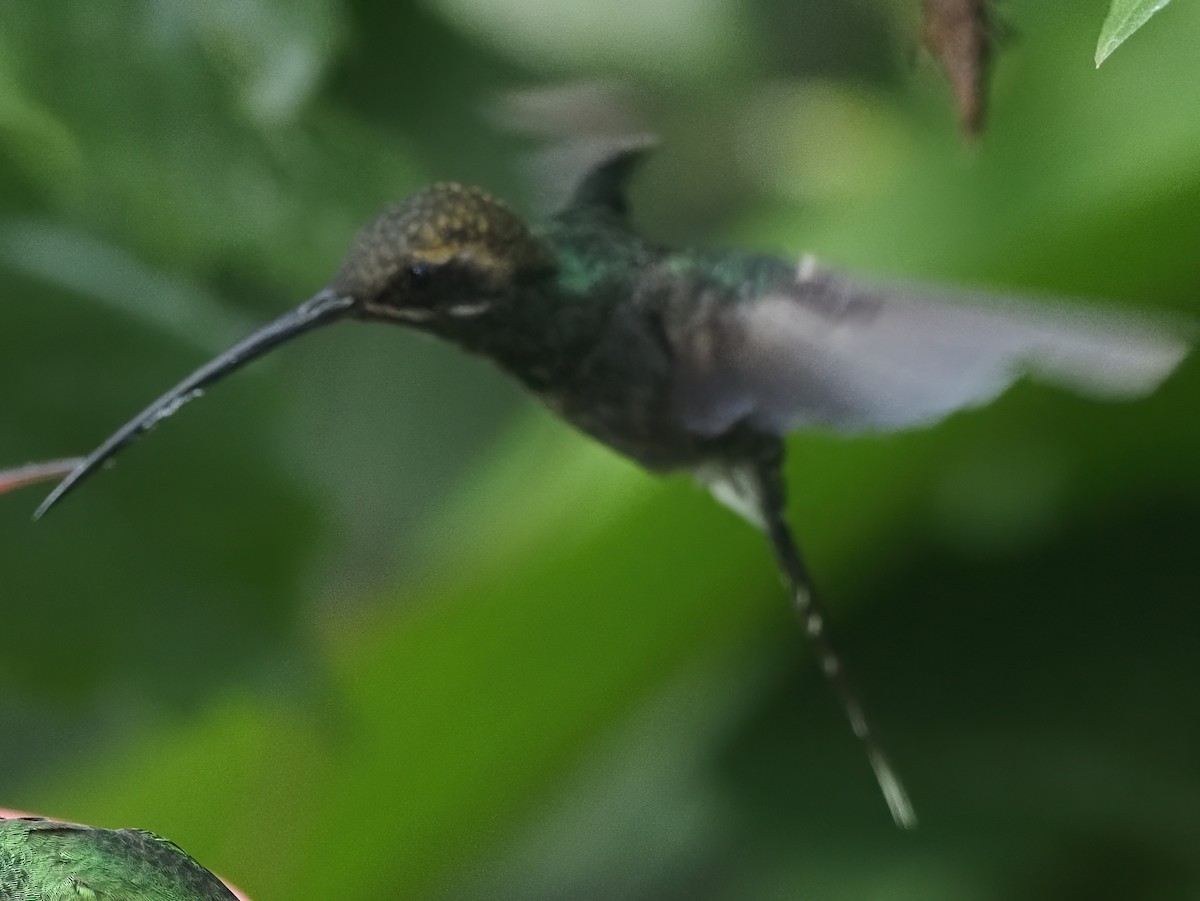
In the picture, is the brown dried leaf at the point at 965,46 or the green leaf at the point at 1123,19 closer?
the green leaf at the point at 1123,19

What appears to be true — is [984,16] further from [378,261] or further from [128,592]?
[128,592]

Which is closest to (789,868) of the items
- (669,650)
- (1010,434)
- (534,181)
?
(669,650)

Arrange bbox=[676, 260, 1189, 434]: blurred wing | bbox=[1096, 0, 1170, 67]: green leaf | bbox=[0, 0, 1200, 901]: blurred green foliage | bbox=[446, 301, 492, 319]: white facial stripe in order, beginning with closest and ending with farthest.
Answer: bbox=[1096, 0, 1170, 67]: green leaf → bbox=[676, 260, 1189, 434]: blurred wing → bbox=[446, 301, 492, 319]: white facial stripe → bbox=[0, 0, 1200, 901]: blurred green foliage

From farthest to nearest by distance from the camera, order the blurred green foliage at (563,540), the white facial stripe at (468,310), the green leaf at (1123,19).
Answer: the blurred green foliage at (563,540)
the white facial stripe at (468,310)
the green leaf at (1123,19)

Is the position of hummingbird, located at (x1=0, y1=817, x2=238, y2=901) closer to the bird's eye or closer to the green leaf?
the bird's eye

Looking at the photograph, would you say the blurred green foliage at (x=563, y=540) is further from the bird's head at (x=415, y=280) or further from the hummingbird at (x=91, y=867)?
the hummingbird at (x=91, y=867)

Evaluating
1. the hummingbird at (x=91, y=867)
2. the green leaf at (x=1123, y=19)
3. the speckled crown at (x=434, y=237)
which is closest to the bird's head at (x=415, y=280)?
the speckled crown at (x=434, y=237)

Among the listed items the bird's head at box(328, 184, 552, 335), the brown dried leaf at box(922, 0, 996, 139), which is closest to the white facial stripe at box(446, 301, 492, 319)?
the bird's head at box(328, 184, 552, 335)
